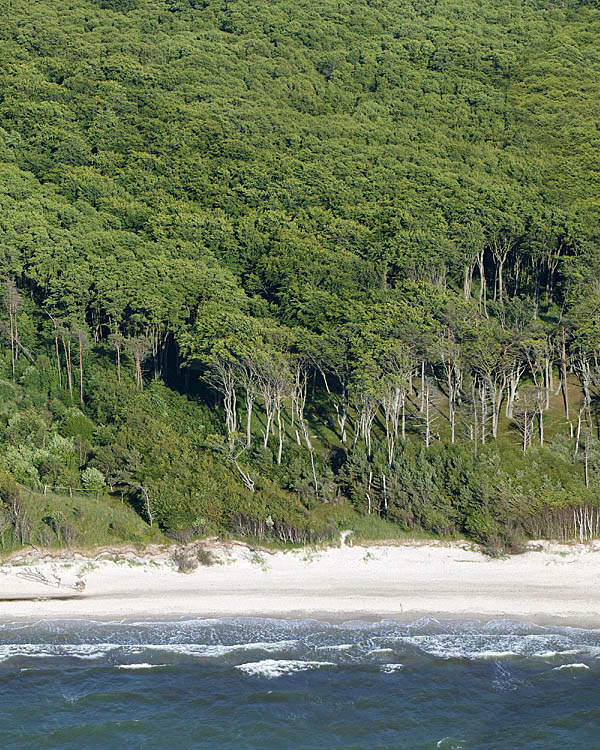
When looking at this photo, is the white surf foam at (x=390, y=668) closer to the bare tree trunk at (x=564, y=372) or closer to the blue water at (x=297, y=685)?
the blue water at (x=297, y=685)

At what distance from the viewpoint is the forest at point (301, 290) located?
44.0 metres

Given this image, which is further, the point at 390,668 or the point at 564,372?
the point at 564,372

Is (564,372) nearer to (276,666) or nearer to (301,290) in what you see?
(301,290)

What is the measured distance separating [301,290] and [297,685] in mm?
36795

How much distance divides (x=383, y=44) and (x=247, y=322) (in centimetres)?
8804

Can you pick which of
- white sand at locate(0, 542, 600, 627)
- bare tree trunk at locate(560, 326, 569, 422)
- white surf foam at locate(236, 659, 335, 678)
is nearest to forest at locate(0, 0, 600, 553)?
bare tree trunk at locate(560, 326, 569, 422)

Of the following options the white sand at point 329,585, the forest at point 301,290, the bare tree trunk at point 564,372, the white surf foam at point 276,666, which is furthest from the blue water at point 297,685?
the bare tree trunk at point 564,372

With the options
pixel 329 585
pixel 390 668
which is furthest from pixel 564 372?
pixel 390 668

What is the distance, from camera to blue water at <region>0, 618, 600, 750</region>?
28.2 metres

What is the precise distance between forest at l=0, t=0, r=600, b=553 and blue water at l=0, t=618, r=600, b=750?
730 centimetres

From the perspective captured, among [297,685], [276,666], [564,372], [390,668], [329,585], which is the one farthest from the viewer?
[564,372]

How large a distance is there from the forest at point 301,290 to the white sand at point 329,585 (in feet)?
5.10

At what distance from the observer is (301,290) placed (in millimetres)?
62531

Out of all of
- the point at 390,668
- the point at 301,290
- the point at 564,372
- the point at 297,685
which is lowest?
the point at 297,685
